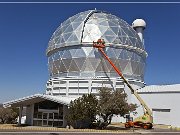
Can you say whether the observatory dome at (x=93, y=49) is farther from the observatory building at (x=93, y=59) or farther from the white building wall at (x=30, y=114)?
the white building wall at (x=30, y=114)

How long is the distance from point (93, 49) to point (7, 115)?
17462mm

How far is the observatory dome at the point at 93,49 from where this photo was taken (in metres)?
49.2

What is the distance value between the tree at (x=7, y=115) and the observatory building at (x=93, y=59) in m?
5.99

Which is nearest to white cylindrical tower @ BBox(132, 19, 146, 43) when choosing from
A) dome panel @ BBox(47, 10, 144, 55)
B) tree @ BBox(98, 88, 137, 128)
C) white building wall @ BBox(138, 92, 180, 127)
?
dome panel @ BBox(47, 10, 144, 55)

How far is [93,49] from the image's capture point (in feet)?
163

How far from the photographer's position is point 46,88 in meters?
54.3

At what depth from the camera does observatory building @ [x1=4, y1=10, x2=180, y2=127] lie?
48.4 m

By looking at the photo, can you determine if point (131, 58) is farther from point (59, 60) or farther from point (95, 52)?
point (59, 60)

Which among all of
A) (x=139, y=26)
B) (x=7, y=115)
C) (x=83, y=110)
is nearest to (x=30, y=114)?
(x=7, y=115)

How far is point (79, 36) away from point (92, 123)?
19.1m

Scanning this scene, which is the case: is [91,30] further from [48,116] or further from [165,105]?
[48,116]

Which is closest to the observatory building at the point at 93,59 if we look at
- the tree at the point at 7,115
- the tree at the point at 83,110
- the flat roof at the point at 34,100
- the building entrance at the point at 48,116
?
the tree at the point at 7,115

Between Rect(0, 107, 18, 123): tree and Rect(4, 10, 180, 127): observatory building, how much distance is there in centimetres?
599

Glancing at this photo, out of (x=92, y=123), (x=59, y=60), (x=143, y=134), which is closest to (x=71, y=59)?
(x=59, y=60)
